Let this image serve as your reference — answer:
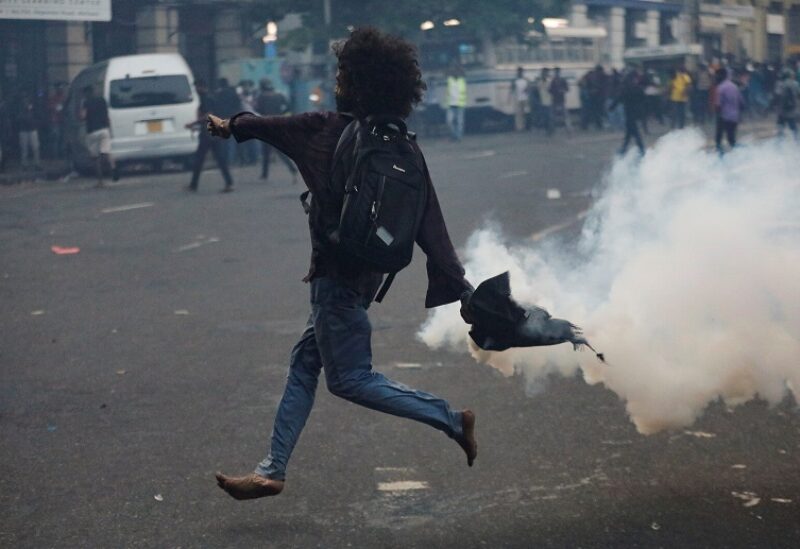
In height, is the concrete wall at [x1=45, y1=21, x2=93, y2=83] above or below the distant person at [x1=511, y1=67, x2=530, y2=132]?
above

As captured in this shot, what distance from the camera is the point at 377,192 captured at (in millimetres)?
4277

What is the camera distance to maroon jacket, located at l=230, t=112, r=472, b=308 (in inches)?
176

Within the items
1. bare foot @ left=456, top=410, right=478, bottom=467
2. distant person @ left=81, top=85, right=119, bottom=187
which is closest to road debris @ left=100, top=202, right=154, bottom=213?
distant person @ left=81, top=85, right=119, bottom=187

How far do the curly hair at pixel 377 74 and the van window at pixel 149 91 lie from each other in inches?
771

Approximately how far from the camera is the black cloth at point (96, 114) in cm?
2275

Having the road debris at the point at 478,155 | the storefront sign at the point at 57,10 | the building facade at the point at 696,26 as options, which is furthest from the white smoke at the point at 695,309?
the building facade at the point at 696,26

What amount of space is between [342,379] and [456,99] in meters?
29.9

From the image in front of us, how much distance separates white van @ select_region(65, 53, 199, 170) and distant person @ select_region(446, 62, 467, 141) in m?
11.1

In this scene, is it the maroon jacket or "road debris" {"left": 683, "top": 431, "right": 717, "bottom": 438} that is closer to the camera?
the maroon jacket

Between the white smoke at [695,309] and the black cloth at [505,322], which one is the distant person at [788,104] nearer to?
the white smoke at [695,309]

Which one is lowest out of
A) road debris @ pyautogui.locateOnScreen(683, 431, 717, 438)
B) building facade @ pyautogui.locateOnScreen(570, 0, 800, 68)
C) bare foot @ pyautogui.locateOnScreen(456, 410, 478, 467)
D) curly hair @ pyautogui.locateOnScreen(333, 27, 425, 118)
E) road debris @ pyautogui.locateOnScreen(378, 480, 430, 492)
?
road debris @ pyautogui.locateOnScreen(378, 480, 430, 492)

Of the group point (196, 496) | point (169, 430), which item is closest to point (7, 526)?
point (196, 496)

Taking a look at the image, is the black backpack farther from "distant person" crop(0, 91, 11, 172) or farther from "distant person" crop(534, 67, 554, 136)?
"distant person" crop(534, 67, 554, 136)

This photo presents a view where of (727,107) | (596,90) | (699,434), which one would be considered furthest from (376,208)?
(596,90)
